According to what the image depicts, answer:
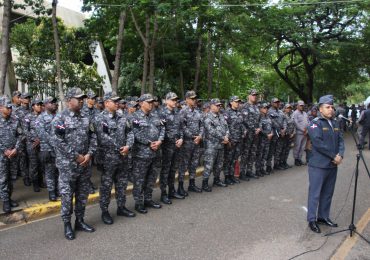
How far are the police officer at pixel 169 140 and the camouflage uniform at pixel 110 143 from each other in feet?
3.43

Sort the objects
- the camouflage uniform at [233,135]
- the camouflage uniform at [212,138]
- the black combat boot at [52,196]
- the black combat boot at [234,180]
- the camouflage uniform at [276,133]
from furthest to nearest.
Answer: the camouflage uniform at [276,133] < the black combat boot at [234,180] < the camouflage uniform at [233,135] < the camouflage uniform at [212,138] < the black combat boot at [52,196]

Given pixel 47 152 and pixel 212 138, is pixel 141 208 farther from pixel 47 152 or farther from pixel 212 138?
pixel 212 138

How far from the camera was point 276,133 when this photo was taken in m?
9.80

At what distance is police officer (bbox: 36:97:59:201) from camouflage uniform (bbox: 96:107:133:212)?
4.78 feet

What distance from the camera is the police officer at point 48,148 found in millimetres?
6621

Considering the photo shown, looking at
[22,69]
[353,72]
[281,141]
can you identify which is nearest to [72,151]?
[281,141]

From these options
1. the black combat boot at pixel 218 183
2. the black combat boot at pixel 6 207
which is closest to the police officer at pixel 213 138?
the black combat boot at pixel 218 183

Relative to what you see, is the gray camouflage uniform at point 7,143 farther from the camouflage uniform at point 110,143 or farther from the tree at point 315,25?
the tree at point 315,25

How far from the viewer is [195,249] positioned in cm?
464

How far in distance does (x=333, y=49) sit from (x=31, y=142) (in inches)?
690

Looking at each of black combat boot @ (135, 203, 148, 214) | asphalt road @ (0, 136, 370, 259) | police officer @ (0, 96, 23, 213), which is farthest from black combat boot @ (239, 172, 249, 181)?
police officer @ (0, 96, 23, 213)

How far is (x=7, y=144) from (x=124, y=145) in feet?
6.13

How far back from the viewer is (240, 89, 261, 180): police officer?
28.7 feet

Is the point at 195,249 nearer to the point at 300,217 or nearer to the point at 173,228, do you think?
the point at 173,228
